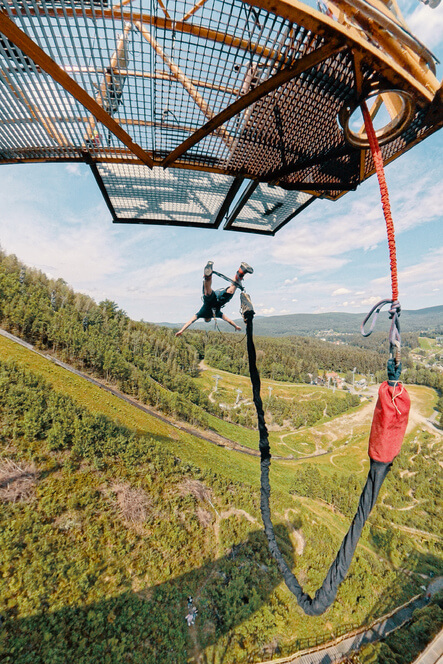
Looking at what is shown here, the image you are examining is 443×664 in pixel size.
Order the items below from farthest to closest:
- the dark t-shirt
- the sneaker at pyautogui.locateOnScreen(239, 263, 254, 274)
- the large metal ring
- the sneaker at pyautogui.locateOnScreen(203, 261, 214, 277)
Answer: the dark t-shirt, the sneaker at pyautogui.locateOnScreen(203, 261, 214, 277), the sneaker at pyautogui.locateOnScreen(239, 263, 254, 274), the large metal ring

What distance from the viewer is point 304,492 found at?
3178 centimetres

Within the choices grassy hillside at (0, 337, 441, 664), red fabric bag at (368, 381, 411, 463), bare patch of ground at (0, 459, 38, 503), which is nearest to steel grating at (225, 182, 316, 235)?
red fabric bag at (368, 381, 411, 463)

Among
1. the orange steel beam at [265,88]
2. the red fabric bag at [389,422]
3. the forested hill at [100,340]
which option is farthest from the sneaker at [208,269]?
the forested hill at [100,340]

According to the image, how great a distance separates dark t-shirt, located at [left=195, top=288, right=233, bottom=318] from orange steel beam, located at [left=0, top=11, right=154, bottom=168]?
270cm

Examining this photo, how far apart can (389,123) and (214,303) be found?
3208 mm

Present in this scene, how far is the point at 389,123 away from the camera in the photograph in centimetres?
196

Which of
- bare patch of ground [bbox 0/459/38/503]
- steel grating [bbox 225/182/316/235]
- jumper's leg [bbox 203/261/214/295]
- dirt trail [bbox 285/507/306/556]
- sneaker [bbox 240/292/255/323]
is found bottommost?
dirt trail [bbox 285/507/306/556]

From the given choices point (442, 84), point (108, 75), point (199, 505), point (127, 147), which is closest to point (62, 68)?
point (108, 75)

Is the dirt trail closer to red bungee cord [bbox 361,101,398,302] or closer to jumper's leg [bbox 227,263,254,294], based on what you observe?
jumper's leg [bbox 227,263,254,294]

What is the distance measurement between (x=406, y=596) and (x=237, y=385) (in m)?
60.4

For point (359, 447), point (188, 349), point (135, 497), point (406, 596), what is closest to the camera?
point (135, 497)

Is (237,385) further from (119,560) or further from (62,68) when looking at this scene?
(62,68)

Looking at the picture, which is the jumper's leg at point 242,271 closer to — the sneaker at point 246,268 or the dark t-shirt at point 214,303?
the sneaker at point 246,268

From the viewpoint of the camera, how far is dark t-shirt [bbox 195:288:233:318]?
453cm
